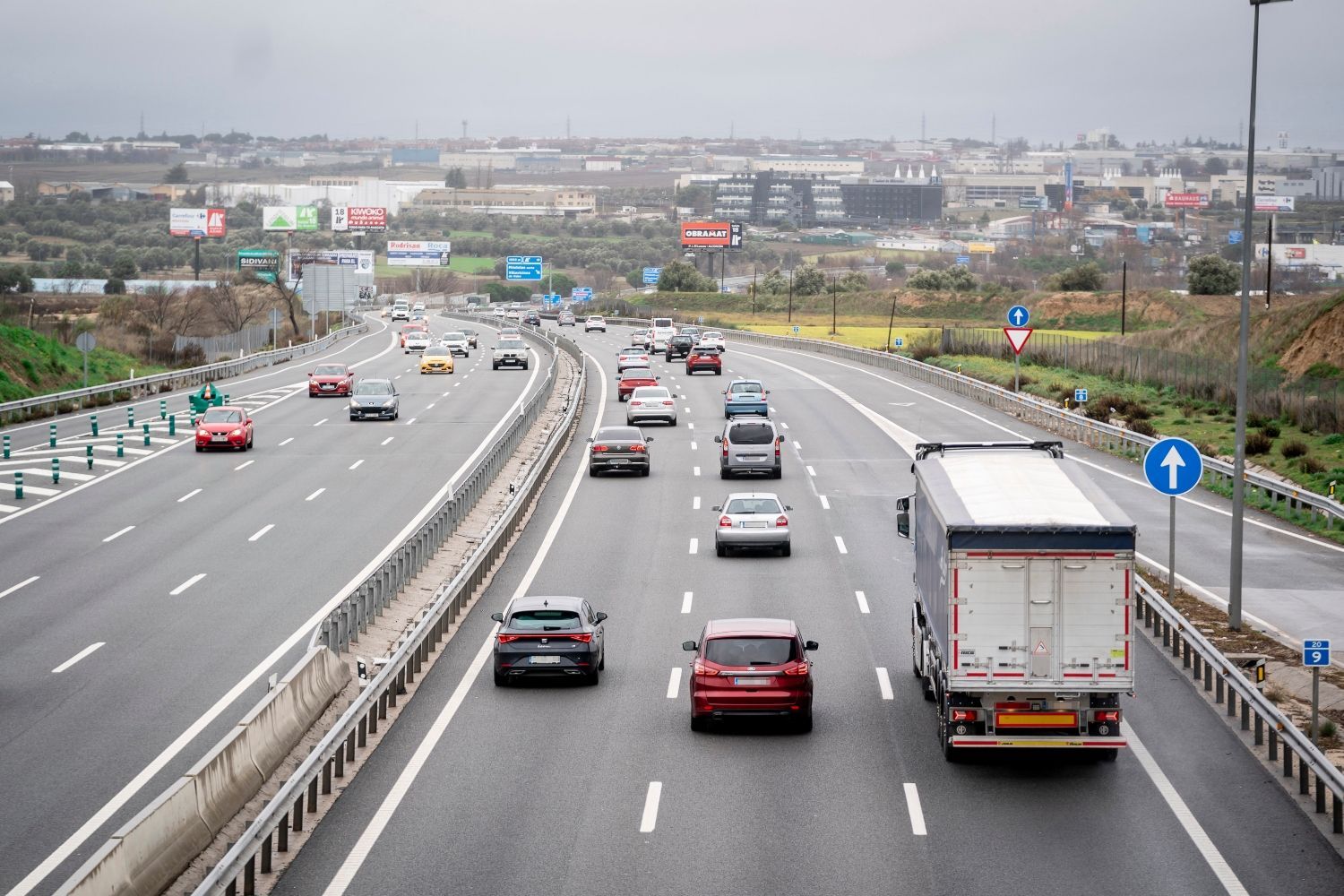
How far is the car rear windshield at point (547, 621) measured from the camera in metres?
23.7

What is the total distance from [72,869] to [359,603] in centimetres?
1065

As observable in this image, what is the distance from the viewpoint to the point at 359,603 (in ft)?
85.1

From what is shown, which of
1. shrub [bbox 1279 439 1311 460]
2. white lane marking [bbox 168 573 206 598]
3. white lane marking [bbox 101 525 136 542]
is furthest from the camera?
shrub [bbox 1279 439 1311 460]

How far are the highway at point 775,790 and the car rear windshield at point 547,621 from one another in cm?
94

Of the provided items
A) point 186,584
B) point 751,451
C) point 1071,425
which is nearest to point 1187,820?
point 186,584

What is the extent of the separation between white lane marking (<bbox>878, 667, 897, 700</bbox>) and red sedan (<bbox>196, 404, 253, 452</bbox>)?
1236 inches

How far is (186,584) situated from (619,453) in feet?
58.0

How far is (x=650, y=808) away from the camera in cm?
1773

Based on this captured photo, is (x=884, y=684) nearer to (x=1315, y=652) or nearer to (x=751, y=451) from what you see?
(x=1315, y=652)

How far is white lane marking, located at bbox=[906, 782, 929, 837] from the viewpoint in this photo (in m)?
16.8

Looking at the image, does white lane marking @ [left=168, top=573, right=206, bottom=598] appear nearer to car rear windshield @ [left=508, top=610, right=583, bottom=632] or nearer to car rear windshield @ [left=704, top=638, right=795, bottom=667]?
car rear windshield @ [left=508, top=610, right=583, bottom=632]

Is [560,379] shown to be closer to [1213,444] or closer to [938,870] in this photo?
[1213,444]

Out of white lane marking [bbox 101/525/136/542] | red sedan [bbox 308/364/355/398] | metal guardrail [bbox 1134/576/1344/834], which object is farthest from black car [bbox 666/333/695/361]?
metal guardrail [bbox 1134/576/1344/834]

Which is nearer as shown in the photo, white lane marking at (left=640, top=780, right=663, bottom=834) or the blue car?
white lane marking at (left=640, top=780, right=663, bottom=834)
